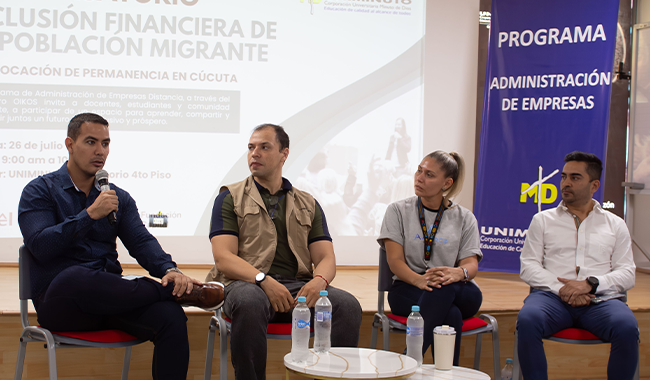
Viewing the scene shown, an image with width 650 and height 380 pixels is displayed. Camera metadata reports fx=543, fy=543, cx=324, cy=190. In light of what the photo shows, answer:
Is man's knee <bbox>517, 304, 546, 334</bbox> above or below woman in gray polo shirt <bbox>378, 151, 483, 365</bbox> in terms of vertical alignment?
below

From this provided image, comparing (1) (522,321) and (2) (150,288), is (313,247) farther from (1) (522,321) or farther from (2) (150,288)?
(1) (522,321)

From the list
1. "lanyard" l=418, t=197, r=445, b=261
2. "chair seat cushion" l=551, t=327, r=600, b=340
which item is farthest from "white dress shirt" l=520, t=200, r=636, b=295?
"lanyard" l=418, t=197, r=445, b=261

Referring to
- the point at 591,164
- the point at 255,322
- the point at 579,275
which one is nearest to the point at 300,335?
the point at 255,322

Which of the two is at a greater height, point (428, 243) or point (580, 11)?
point (580, 11)

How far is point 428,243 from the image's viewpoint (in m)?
2.60

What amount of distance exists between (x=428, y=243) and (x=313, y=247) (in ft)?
1.81

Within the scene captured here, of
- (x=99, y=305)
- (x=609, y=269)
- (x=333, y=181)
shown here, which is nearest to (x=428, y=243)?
(x=609, y=269)

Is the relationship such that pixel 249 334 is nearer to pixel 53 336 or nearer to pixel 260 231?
pixel 260 231

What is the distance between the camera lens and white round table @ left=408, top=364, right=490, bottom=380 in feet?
6.06

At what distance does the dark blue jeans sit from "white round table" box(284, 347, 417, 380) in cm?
72

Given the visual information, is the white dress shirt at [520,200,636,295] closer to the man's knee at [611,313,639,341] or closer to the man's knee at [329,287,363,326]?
the man's knee at [611,313,639,341]

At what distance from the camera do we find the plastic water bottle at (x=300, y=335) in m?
1.84

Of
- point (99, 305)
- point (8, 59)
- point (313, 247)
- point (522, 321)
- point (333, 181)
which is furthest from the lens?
point (333, 181)

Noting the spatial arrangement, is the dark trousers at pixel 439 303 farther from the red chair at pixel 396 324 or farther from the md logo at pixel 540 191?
the md logo at pixel 540 191
